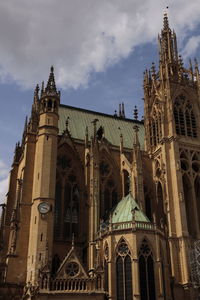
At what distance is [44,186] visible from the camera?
118ft

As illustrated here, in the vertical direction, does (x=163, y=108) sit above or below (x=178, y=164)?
above

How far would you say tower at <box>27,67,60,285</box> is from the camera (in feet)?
108

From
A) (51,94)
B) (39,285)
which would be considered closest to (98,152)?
(51,94)

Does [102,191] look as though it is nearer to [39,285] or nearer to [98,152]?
[98,152]

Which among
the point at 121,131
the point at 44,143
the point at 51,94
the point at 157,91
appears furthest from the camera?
the point at 121,131

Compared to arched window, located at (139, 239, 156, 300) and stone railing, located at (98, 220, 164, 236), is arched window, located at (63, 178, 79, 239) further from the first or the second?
arched window, located at (139, 239, 156, 300)

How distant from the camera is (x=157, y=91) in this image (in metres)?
47.9

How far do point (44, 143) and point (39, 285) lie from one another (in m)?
13.8

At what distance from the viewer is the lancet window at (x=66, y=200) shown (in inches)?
1500

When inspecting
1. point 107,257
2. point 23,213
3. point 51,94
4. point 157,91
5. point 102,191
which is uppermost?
point 157,91

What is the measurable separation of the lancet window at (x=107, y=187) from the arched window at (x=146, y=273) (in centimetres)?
845

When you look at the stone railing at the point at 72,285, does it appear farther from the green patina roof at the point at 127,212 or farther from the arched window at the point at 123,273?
the green patina roof at the point at 127,212

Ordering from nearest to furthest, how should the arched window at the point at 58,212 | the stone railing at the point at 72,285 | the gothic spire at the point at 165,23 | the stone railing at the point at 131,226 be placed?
the stone railing at the point at 72,285, the stone railing at the point at 131,226, the arched window at the point at 58,212, the gothic spire at the point at 165,23

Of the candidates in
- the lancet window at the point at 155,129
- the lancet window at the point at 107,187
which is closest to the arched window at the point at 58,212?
the lancet window at the point at 107,187
